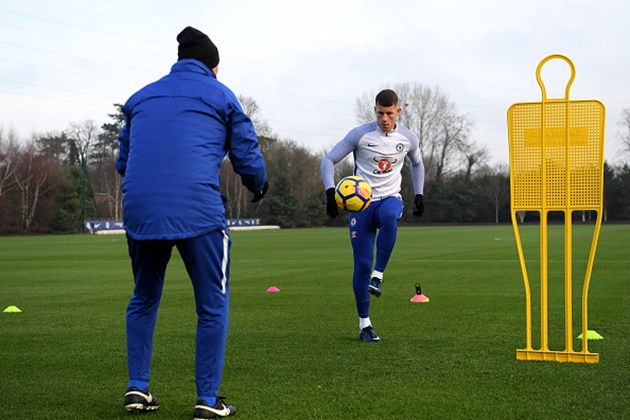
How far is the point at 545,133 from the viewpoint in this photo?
580 centimetres

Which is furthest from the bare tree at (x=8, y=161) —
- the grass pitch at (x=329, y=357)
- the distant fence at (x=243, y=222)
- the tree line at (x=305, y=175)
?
the grass pitch at (x=329, y=357)

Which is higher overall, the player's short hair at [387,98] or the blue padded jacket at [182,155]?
the player's short hair at [387,98]

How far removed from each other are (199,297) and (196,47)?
1.50m

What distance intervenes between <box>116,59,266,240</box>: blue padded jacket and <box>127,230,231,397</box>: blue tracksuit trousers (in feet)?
0.42

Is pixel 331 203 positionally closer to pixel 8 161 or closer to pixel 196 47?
pixel 196 47

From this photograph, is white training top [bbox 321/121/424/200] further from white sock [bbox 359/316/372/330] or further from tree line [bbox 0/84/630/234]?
tree line [bbox 0/84/630/234]

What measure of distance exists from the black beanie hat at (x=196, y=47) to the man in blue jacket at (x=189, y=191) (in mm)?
61

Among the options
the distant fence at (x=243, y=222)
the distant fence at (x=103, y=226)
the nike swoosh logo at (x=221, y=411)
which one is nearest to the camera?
the nike swoosh logo at (x=221, y=411)

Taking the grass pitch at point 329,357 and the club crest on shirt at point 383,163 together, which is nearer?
the grass pitch at point 329,357

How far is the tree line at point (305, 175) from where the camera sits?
2749 inches

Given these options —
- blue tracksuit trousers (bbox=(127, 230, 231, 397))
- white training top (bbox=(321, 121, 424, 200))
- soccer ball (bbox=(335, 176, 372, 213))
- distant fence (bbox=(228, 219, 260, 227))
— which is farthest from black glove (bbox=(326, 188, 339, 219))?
distant fence (bbox=(228, 219, 260, 227))

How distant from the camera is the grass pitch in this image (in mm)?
4422

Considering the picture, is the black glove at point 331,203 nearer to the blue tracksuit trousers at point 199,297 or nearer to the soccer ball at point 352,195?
the soccer ball at point 352,195

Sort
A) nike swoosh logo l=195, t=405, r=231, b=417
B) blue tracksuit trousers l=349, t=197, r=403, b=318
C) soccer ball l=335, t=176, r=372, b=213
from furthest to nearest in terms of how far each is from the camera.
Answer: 1. blue tracksuit trousers l=349, t=197, r=403, b=318
2. soccer ball l=335, t=176, r=372, b=213
3. nike swoosh logo l=195, t=405, r=231, b=417
